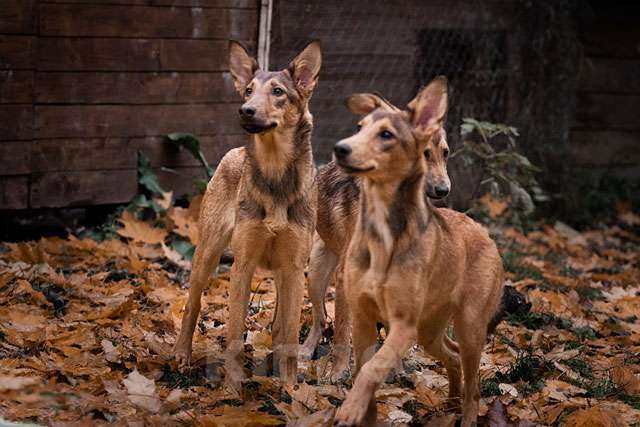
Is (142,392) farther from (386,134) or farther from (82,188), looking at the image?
(82,188)

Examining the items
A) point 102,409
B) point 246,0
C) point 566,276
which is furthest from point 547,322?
point 246,0

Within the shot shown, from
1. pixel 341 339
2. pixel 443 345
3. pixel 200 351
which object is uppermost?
pixel 443 345

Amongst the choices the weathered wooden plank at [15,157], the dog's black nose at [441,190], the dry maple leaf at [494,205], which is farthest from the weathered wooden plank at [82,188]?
the dog's black nose at [441,190]

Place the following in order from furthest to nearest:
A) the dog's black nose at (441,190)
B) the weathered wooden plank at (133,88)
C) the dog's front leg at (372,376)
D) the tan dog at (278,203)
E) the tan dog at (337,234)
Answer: the weathered wooden plank at (133,88), the dog's black nose at (441,190), the tan dog at (337,234), the tan dog at (278,203), the dog's front leg at (372,376)

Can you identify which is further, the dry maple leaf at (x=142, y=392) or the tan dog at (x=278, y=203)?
the tan dog at (x=278, y=203)

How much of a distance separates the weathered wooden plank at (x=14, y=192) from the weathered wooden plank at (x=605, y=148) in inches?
285

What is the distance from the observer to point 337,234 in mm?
6500

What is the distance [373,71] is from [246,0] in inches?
66.5

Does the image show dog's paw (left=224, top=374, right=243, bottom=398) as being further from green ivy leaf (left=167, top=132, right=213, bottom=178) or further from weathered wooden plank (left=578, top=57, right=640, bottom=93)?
weathered wooden plank (left=578, top=57, right=640, bottom=93)

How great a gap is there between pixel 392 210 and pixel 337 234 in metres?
1.71

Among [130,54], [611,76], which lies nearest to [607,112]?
[611,76]

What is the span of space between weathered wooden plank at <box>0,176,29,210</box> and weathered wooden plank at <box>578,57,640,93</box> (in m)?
7.54

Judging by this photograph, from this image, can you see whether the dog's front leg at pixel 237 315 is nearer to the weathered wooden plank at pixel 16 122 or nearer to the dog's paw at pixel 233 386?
the dog's paw at pixel 233 386

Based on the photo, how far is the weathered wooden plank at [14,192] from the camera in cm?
903
